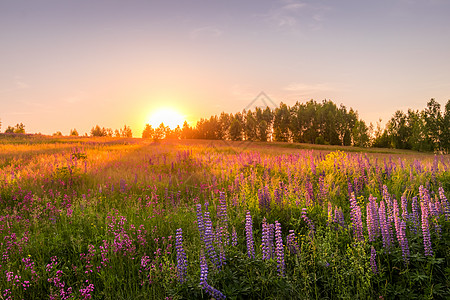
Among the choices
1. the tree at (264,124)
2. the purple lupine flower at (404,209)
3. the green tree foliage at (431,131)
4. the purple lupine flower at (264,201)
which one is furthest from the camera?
the tree at (264,124)

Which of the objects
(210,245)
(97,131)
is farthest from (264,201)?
(97,131)

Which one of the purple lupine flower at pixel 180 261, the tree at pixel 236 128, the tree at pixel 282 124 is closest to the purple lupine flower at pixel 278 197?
the purple lupine flower at pixel 180 261

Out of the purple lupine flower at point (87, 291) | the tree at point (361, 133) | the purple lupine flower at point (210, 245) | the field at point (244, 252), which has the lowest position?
the purple lupine flower at point (87, 291)

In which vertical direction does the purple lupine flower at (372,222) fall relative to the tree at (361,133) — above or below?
below

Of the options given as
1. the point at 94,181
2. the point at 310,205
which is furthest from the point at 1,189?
the point at 310,205

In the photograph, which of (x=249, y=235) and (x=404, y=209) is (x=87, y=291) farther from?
(x=404, y=209)

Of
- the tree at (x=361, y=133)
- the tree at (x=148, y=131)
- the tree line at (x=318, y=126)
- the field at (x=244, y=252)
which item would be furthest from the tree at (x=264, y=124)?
the field at (x=244, y=252)

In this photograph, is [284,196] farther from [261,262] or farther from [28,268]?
[28,268]

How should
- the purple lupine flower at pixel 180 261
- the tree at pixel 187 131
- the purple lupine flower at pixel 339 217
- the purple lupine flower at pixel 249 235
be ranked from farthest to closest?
the tree at pixel 187 131
the purple lupine flower at pixel 339 217
the purple lupine flower at pixel 249 235
the purple lupine flower at pixel 180 261

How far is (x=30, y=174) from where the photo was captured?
8969 millimetres

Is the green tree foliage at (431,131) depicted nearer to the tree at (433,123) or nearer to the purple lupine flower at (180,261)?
the tree at (433,123)

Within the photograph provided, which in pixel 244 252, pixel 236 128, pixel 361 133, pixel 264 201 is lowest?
pixel 244 252

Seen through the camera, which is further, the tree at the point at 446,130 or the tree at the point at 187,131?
the tree at the point at 187,131

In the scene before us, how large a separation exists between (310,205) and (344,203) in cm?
111
